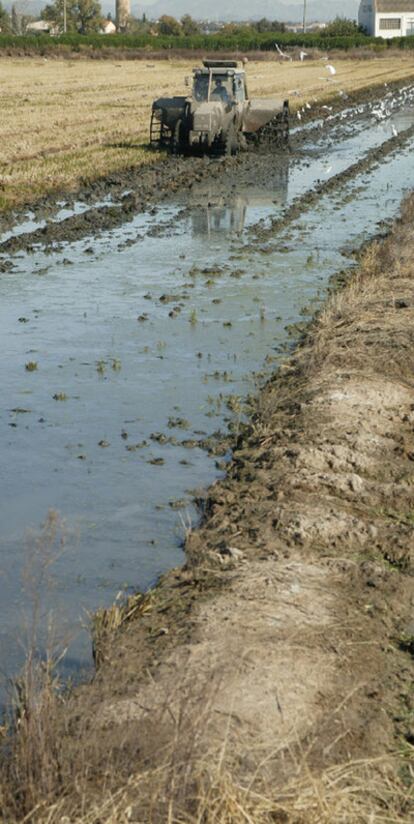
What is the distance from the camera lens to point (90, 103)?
39.0 metres

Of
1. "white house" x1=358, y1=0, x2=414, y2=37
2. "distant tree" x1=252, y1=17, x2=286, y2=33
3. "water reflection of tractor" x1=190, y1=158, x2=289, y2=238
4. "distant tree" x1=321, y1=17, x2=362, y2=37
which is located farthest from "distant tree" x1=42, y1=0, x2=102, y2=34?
"water reflection of tractor" x1=190, y1=158, x2=289, y2=238

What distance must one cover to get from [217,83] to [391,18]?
89.8 metres

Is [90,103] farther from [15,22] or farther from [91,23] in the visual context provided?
[91,23]

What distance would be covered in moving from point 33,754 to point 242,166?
70.5 feet

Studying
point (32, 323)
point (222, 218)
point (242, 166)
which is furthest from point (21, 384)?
point (242, 166)

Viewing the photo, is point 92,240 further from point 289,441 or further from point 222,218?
point 289,441

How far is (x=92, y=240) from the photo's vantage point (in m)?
16.5

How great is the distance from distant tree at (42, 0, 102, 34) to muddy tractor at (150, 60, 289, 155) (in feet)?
268

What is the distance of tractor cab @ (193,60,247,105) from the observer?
2550 centimetres

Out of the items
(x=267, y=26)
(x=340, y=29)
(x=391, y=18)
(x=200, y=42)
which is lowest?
(x=200, y=42)

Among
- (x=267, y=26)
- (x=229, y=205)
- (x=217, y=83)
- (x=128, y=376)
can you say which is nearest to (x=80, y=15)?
(x=267, y=26)

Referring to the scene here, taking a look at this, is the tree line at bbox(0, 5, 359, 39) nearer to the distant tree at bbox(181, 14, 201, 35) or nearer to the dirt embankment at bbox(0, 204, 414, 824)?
the distant tree at bbox(181, 14, 201, 35)

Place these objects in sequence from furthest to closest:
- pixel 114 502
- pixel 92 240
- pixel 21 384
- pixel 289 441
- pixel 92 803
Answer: pixel 92 240
pixel 21 384
pixel 289 441
pixel 114 502
pixel 92 803

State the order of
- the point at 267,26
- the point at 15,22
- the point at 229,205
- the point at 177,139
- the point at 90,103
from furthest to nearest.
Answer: the point at 267,26 < the point at 15,22 < the point at 90,103 < the point at 177,139 < the point at 229,205
